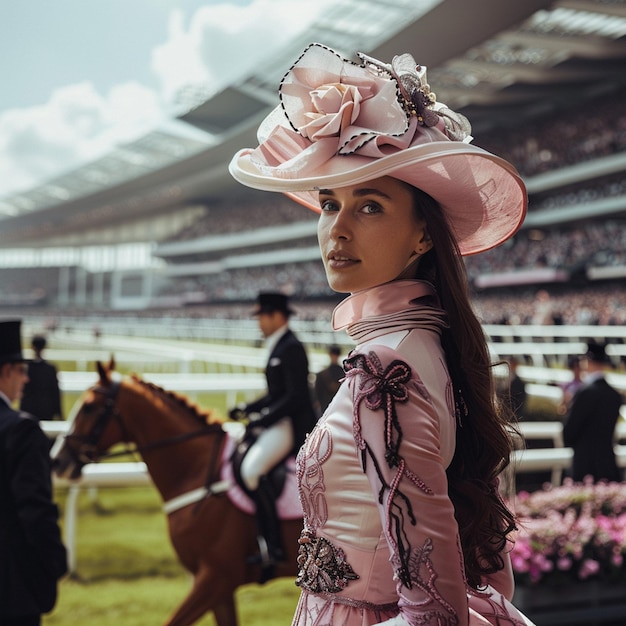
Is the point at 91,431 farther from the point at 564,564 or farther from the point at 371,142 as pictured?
the point at 371,142

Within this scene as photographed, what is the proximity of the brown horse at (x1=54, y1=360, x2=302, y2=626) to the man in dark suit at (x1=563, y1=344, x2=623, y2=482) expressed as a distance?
2.18m

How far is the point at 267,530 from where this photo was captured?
127 inches

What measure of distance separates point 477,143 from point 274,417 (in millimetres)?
14351

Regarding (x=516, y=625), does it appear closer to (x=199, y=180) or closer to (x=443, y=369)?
(x=443, y=369)

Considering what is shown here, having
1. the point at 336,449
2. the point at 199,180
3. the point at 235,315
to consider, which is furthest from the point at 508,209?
the point at 199,180

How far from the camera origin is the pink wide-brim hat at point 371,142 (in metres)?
1.05

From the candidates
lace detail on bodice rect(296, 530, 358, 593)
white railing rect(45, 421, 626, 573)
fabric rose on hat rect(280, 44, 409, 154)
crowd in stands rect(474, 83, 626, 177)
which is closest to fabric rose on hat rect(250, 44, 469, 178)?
fabric rose on hat rect(280, 44, 409, 154)

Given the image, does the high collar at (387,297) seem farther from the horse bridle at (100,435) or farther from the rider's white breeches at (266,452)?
the horse bridle at (100,435)

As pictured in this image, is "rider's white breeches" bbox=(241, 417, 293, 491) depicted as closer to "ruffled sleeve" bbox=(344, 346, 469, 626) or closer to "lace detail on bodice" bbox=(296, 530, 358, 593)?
"lace detail on bodice" bbox=(296, 530, 358, 593)

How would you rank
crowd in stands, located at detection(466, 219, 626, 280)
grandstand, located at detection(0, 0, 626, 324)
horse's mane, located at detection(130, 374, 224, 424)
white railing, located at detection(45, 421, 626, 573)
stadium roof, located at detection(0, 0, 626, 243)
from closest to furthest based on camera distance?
horse's mane, located at detection(130, 374, 224, 424) < white railing, located at detection(45, 421, 626, 573) < stadium roof, located at detection(0, 0, 626, 243) < grandstand, located at detection(0, 0, 626, 324) < crowd in stands, located at detection(466, 219, 626, 280)

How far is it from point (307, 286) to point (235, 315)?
4940 mm

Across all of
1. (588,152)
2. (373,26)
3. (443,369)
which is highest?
(373,26)

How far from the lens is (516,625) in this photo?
1105mm

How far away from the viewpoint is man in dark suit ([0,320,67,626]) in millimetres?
2203
